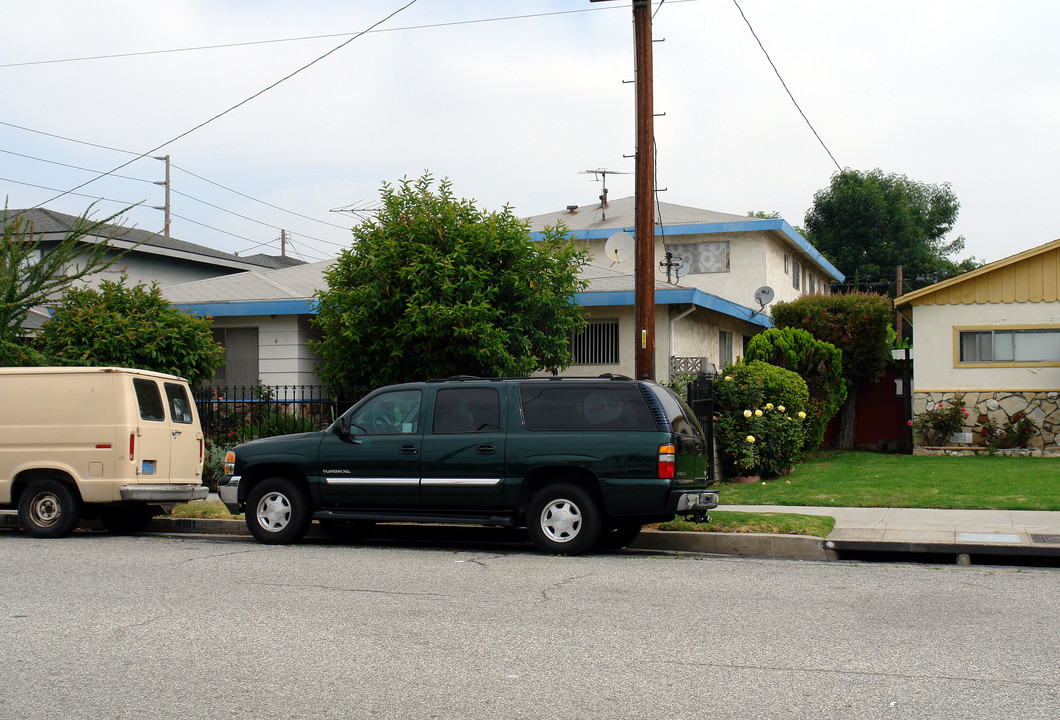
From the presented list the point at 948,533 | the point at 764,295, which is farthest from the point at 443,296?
the point at 764,295

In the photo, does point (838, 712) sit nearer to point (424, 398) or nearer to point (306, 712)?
point (306, 712)

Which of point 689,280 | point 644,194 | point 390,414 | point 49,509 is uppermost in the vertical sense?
point 689,280

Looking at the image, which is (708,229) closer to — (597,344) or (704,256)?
(704,256)

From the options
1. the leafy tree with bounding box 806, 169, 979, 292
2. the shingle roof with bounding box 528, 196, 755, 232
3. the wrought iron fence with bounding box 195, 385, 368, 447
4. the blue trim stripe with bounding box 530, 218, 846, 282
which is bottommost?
the wrought iron fence with bounding box 195, 385, 368, 447

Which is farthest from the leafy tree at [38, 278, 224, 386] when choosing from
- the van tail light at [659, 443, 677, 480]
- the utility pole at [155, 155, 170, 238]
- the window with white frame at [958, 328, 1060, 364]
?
the utility pole at [155, 155, 170, 238]

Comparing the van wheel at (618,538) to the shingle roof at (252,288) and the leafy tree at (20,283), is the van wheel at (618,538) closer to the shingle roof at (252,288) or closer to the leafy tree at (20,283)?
the leafy tree at (20,283)

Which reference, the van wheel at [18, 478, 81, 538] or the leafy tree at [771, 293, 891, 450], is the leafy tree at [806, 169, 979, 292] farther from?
the van wheel at [18, 478, 81, 538]

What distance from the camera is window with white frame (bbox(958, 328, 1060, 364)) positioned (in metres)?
21.2

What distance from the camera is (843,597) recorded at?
782 cm

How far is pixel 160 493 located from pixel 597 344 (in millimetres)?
9974

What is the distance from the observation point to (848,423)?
24609 millimetres

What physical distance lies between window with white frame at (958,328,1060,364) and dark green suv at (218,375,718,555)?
43.5 feet

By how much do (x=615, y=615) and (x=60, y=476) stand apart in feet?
24.8

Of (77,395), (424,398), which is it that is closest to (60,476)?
(77,395)
